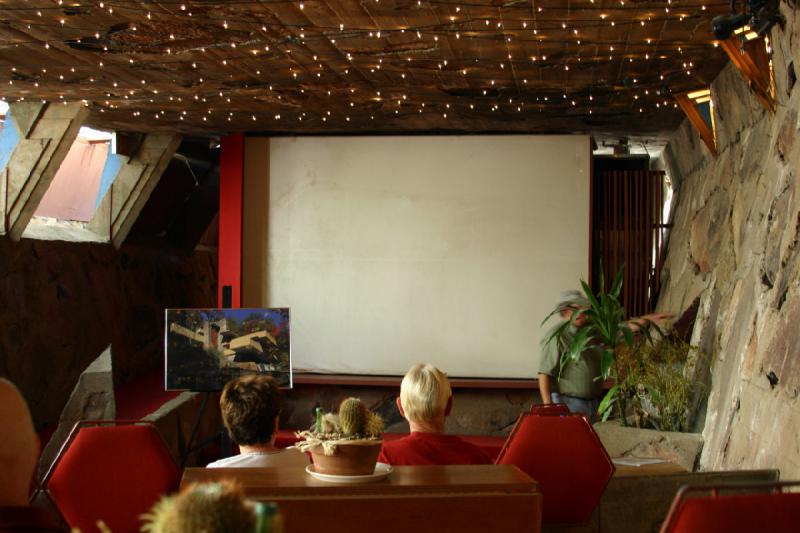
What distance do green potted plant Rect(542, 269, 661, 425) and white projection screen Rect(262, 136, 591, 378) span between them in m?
1.79

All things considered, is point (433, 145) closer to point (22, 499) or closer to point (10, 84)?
point (10, 84)

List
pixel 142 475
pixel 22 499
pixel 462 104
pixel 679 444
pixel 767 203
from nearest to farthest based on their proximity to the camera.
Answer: pixel 22 499 → pixel 142 475 → pixel 767 203 → pixel 679 444 → pixel 462 104

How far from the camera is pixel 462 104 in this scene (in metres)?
7.17

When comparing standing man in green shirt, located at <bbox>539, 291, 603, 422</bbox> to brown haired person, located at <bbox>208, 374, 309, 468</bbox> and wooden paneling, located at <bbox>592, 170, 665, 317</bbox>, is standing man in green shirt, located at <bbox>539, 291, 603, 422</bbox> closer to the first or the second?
wooden paneling, located at <bbox>592, 170, 665, 317</bbox>

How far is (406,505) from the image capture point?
2.31 m

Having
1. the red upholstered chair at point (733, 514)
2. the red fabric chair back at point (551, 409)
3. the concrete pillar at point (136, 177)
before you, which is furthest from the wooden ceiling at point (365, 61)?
the red upholstered chair at point (733, 514)

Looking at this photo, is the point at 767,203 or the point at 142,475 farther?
the point at 767,203

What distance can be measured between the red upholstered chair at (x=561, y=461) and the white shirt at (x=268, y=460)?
77cm

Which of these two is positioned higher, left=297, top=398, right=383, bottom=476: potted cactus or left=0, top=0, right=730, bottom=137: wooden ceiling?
left=0, top=0, right=730, bottom=137: wooden ceiling

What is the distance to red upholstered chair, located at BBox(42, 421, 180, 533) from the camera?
3178 millimetres

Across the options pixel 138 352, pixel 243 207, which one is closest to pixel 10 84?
pixel 243 207

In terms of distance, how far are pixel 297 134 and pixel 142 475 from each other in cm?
560

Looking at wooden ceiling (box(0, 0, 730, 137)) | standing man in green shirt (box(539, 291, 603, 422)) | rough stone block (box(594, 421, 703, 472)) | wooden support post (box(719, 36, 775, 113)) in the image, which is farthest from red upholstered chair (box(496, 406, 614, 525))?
standing man in green shirt (box(539, 291, 603, 422))

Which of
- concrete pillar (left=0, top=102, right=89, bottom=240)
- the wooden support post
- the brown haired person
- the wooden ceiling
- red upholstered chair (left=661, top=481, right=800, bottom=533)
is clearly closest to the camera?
red upholstered chair (left=661, top=481, right=800, bottom=533)
